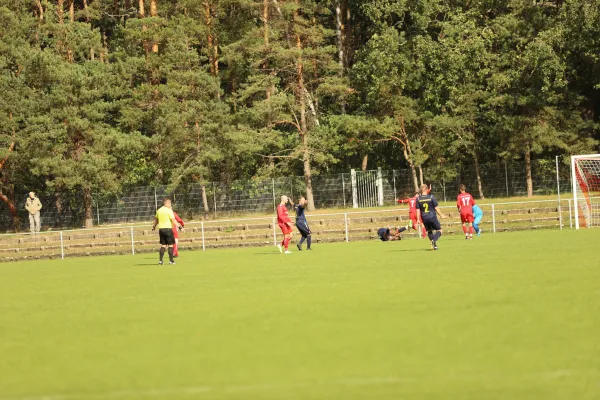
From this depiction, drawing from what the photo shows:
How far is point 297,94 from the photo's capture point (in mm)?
55375

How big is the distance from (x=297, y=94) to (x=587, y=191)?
67.7 feet

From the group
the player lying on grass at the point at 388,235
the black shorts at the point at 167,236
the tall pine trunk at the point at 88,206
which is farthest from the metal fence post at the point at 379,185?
the black shorts at the point at 167,236

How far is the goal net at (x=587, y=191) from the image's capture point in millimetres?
38562

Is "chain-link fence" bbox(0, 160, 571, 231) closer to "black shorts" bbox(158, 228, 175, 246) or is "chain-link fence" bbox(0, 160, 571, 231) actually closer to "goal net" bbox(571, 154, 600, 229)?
"goal net" bbox(571, 154, 600, 229)

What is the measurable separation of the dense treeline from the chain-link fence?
0.72 m

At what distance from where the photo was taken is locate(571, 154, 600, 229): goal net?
38.6m

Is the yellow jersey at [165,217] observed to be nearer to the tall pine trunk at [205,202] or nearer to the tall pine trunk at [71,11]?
the tall pine trunk at [205,202]

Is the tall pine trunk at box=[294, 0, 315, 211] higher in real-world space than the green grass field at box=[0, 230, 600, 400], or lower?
higher

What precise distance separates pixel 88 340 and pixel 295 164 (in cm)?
4599

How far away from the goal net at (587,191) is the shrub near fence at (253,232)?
26.0 inches

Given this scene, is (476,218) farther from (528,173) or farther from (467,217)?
(528,173)

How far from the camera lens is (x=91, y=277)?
23750 mm

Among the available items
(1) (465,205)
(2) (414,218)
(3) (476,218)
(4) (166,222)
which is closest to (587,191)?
(3) (476,218)

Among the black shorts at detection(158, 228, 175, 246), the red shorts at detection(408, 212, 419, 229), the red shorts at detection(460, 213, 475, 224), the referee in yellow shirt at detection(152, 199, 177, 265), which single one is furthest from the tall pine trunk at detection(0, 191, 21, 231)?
the red shorts at detection(460, 213, 475, 224)
